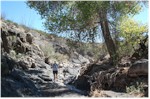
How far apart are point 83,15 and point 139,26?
3.42 meters

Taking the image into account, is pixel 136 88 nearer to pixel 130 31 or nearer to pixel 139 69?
pixel 139 69

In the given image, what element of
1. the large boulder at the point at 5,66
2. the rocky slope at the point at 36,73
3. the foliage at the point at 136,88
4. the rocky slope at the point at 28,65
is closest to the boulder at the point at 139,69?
the rocky slope at the point at 36,73

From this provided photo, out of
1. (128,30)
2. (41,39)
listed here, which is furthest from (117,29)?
(41,39)

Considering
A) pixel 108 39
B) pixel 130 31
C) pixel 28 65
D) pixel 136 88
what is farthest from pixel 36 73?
pixel 136 88

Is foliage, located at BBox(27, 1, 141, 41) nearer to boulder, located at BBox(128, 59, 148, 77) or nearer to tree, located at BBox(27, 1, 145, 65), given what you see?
tree, located at BBox(27, 1, 145, 65)

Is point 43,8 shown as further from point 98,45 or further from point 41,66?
point 41,66

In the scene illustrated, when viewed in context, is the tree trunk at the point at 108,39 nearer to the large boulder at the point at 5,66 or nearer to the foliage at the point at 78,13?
the foliage at the point at 78,13

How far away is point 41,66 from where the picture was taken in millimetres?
33219

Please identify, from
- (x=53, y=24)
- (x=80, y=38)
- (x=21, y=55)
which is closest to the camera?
(x=53, y=24)

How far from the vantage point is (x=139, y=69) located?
19.3 meters

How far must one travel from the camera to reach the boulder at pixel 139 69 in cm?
1906

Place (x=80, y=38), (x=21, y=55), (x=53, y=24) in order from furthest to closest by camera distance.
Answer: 1. (x=21, y=55)
2. (x=80, y=38)
3. (x=53, y=24)

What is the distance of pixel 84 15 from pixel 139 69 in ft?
16.4

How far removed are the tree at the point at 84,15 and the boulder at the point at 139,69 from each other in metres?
3.46
